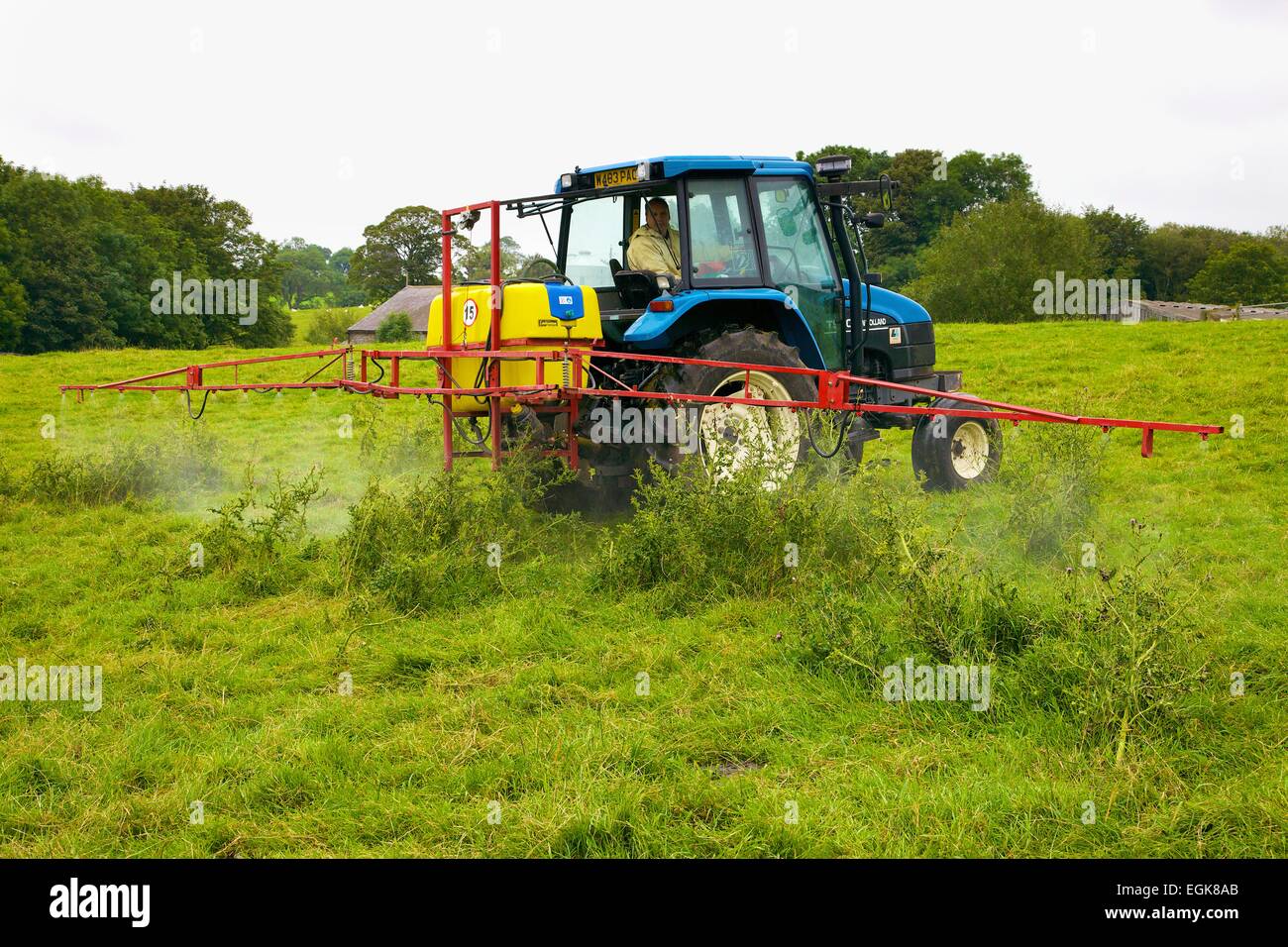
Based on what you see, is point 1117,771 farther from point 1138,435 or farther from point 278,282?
point 278,282

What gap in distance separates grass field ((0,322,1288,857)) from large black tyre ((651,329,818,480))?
87 centimetres

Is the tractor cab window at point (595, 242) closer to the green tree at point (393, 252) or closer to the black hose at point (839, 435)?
the black hose at point (839, 435)

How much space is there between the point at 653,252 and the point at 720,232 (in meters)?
0.54

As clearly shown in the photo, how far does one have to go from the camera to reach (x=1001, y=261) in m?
47.3

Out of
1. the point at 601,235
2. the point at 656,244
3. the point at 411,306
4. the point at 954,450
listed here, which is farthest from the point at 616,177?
the point at 411,306

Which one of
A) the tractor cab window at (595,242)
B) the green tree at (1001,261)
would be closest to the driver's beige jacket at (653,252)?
the tractor cab window at (595,242)

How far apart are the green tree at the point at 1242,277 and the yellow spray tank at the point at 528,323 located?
5898 centimetres

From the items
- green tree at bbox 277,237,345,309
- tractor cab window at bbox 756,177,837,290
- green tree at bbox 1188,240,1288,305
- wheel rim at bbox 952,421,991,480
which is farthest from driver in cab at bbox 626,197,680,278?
green tree at bbox 277,237,345,309

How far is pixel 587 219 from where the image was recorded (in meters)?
9.13

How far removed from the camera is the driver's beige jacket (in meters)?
8.33

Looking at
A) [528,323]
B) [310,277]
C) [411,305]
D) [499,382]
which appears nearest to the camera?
[528,323]

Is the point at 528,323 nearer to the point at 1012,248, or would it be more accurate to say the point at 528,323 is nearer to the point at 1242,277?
the point at 1012,248

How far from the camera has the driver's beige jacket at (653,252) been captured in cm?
833

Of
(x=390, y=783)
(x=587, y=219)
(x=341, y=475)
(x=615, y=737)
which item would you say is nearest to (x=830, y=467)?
(x=587, y=219)
